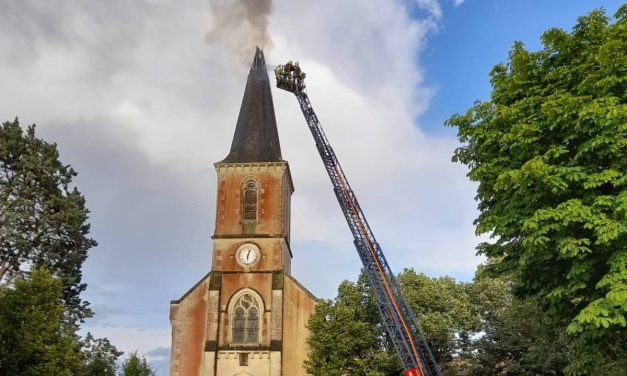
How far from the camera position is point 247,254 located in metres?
30.3

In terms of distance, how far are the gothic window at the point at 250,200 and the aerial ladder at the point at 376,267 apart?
17.6 ft

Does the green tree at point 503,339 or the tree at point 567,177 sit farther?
the green tree at point 503,339

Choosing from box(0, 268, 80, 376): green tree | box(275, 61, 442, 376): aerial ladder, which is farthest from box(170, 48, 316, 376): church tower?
box(0, 268, 80, 376): green tree

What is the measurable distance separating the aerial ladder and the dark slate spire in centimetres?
466

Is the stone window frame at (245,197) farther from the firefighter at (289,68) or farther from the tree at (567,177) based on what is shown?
the tree at (567,177)

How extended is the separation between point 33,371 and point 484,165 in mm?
15365

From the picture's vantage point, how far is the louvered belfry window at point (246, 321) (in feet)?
93.7

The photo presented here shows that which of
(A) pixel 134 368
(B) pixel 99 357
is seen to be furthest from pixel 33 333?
(A) pixel 134 368

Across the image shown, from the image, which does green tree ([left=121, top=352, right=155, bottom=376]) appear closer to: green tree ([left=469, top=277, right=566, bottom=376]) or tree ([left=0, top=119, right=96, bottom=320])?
tree ([left=0, top=119, right=96, bottom=320])

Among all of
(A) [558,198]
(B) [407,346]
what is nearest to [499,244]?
(A) [558,198]

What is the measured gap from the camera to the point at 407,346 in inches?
910

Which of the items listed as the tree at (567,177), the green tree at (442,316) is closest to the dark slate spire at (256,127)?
the green tree at (442,316)

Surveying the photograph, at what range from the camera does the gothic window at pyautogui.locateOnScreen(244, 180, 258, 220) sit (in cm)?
3145

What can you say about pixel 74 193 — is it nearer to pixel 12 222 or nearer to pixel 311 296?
pixel 12 222
